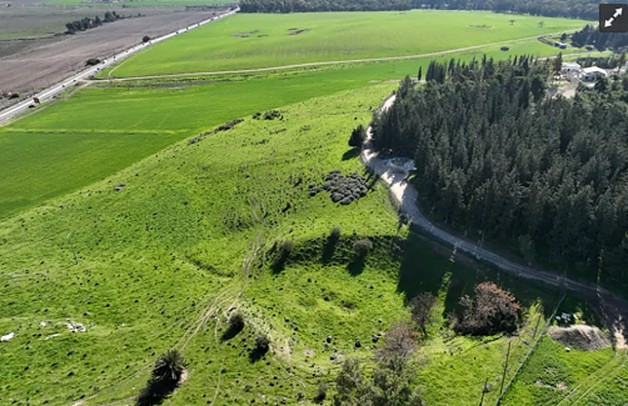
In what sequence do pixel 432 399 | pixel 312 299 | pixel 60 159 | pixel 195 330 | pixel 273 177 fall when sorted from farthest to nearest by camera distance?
1. pixel 60 159
2. pixel 273 177
3. pixel 312 299
4. pixel 195 330
5. pixel 432 399

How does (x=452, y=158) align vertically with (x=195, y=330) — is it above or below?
above

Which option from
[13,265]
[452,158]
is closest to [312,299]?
[452,158]

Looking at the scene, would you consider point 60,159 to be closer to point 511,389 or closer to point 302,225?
point 302,225

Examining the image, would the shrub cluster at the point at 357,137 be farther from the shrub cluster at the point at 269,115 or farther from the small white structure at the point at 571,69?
the small white structure at the point at 571,69

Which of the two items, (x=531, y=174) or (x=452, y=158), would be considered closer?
(x=531, y=174)

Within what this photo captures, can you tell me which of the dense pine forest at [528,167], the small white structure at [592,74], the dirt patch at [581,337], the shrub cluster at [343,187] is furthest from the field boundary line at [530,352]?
the small white structure at [592,74]

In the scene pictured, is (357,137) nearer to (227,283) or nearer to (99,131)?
(227,283)

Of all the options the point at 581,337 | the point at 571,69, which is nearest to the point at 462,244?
the point at 581,337

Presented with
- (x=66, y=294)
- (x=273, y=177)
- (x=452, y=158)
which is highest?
(x=452, y=158)
